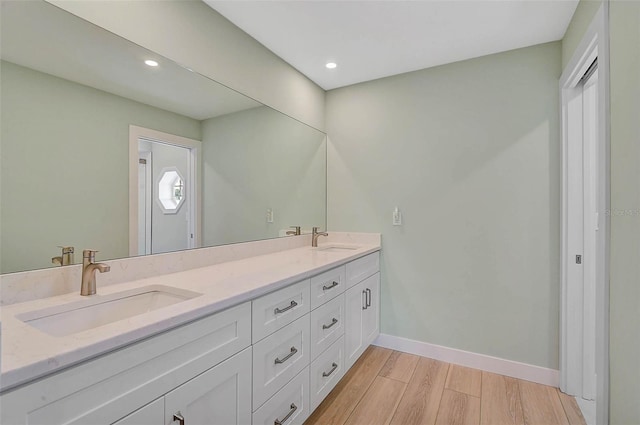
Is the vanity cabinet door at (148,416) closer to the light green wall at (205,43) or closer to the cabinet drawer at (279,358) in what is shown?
the cabinet drawer at (279,358)

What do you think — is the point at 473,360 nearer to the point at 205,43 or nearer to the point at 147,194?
the point at 147,194

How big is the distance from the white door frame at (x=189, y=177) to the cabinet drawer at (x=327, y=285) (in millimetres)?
717

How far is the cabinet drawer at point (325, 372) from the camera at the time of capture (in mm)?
1609

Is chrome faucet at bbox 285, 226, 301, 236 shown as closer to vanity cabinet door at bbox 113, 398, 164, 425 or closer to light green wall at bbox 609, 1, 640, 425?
vanity cabinet door at bbox 113, 398, 164, 425

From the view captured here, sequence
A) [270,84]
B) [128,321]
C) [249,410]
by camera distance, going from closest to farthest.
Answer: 1. [128,321]
2. [249,410]
3. [270,84]

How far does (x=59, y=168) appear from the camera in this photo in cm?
115

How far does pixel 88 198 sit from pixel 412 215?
2153 mm

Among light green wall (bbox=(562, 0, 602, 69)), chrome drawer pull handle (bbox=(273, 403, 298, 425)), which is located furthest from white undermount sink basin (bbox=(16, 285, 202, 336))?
light green wall (bbox=(562, 0, 602, 69))

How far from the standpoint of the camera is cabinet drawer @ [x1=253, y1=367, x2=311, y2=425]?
49.6 inches

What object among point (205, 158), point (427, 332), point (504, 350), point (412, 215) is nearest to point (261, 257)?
point (205, 158)

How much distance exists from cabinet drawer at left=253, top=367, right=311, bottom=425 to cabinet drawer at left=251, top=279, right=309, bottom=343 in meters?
0.31

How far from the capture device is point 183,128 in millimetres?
1646

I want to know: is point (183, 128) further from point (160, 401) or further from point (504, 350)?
point (504, 350)

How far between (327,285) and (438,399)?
106 centimetres
